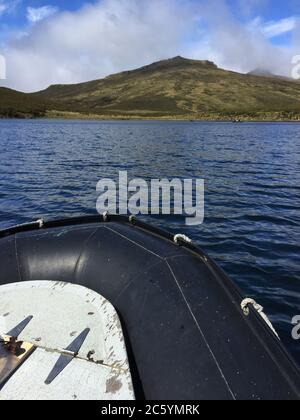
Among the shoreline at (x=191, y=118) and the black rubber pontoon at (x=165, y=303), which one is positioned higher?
the shoreline at (x=191, y=118)

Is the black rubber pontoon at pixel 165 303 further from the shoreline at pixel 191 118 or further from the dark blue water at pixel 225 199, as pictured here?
the shoreline at pixel 191 118

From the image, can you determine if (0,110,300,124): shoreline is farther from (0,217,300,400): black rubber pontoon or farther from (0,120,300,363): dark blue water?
(0,217,300,400): black rubber pontoon

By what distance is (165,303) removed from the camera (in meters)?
4.29

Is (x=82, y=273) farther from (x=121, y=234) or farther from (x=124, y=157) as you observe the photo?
(x=124, y=157)

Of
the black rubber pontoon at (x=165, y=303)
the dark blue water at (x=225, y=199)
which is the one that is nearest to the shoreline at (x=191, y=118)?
the dark blue water at (x=225, y=199)

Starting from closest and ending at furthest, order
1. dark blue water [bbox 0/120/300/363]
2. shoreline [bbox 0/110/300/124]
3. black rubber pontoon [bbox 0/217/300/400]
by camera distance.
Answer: black rubber pontoon [bbox 0/217/300/400] → dark blue water [bbox 0/120/300/363] → shoreline [bbox 0/110/300/124]

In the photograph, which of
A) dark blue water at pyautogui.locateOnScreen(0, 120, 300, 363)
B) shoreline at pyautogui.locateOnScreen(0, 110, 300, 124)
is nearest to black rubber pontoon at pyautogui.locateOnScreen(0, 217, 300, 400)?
Result: dark blue water at pyautogui.locateOnScreen(0, 120, 300, 363)

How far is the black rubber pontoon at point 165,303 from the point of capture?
3219 mm

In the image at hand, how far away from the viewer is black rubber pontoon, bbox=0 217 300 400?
3.22 m

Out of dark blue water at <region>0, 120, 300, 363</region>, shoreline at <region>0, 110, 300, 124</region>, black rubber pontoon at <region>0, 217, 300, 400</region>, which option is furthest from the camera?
shoreline at <region>0, 110, 300, 124</region>

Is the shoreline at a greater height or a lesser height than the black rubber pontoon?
greater

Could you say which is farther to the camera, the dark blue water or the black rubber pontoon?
the dark blue water

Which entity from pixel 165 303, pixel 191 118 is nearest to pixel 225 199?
pixel 165 303

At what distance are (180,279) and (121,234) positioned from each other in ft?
5.15
